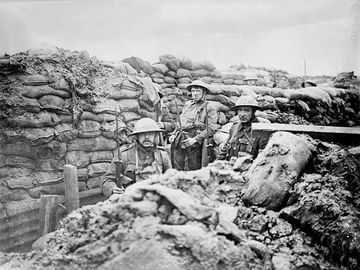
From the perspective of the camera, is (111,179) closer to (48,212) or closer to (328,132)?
(48,212)

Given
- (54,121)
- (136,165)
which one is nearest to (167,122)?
(54,121)

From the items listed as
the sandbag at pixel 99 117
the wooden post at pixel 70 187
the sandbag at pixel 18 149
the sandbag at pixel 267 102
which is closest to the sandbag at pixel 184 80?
the sandbag at pixel 267 102

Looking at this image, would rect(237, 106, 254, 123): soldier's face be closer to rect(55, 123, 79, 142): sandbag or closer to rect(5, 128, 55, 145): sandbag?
rect(55, 123, 79, 142): sandbag

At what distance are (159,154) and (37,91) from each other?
76.5 inches

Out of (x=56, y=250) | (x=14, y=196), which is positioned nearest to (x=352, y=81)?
(x=14, y=196)

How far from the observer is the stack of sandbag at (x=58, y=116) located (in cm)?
427

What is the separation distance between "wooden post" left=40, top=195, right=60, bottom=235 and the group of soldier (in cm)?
51

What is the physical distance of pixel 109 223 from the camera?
2061 millimetres

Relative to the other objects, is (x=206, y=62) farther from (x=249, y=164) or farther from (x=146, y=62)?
(x=249, y=164)

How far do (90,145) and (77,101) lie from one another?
0.62 meters

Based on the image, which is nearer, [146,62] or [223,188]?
[223,188]

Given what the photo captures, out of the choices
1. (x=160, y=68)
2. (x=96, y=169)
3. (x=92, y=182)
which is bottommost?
(x=92, y=182)

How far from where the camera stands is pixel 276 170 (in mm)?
2486

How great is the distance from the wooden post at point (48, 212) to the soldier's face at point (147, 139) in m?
1.00
